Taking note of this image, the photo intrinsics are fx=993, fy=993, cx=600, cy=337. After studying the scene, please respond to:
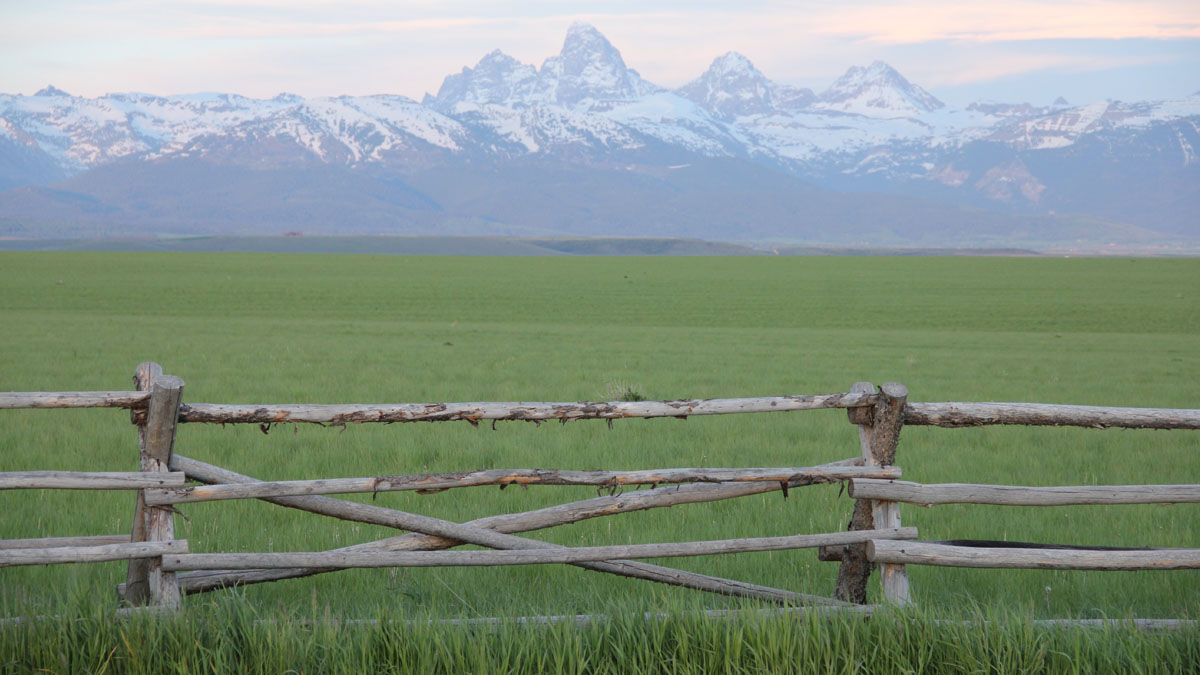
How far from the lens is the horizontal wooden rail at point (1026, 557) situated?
212 inches

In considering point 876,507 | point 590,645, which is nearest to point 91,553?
point 590,645

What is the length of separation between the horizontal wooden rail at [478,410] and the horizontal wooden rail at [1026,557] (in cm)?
83

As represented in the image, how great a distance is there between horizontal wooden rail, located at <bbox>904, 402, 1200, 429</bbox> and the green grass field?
3.36 ft

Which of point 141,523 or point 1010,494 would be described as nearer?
point 141,523

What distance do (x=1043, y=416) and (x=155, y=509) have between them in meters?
4.95

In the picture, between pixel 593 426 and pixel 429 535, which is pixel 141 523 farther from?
pixel 593 426

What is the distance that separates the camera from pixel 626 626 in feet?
15.9

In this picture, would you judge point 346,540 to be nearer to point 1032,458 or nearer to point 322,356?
point 1032,458

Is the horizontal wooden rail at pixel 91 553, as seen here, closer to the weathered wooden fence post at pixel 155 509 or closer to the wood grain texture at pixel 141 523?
the weathered wooden fence post at pixel 155 509

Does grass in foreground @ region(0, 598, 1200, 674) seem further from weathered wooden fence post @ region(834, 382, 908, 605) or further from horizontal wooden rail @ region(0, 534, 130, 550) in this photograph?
horizontal wooden rail @ region(0, 534, 130, 550)

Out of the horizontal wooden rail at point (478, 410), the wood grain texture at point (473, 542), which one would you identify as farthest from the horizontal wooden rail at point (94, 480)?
the horizontal wooden rail at point (478, 410)

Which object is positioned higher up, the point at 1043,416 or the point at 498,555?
the point at 1043,416

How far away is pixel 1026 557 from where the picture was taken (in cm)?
545

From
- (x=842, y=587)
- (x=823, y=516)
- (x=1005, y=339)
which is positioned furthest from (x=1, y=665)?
(x=1005, y=339)
